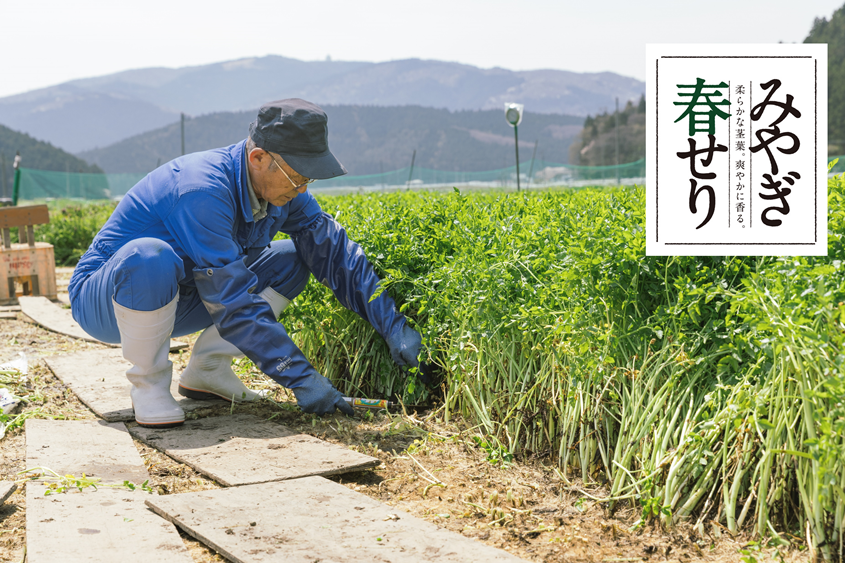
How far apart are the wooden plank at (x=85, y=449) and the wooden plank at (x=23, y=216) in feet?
16.4

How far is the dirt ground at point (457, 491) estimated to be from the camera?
2.03m

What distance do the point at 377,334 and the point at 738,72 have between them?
2.10 metres

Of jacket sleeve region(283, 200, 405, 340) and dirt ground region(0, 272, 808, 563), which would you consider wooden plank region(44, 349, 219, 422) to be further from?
jacket sleeve region(283, 200, 405, 340)

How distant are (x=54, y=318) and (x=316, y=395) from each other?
4309mm

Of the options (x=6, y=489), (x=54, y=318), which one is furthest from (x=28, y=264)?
(x=6, y=489)

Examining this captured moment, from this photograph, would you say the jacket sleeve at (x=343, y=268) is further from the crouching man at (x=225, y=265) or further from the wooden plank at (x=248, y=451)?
the wooden plank at (x=248, y=451)

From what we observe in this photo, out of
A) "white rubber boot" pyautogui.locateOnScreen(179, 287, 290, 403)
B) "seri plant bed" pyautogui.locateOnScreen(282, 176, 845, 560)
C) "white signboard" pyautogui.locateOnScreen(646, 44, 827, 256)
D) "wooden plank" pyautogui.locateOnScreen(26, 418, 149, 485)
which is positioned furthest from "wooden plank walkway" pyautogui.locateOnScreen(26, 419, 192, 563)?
"white signboard" pyautogui.locateOnScreen(646, 44, 827, 256)

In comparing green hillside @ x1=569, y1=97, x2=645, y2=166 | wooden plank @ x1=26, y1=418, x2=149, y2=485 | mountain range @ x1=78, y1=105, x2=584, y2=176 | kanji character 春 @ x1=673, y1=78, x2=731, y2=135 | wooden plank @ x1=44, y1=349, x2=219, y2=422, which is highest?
mountain range @ x1=78, y1=105, x2=584, y2=176

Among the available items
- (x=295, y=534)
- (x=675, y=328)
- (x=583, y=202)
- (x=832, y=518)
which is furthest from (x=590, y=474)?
(x=583, y=202)

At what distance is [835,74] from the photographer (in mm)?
46188

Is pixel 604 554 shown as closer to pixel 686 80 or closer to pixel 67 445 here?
pixel 686 80

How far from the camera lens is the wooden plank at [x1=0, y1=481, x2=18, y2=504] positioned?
233cm

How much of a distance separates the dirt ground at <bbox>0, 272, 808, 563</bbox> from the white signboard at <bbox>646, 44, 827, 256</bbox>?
0.86 meters

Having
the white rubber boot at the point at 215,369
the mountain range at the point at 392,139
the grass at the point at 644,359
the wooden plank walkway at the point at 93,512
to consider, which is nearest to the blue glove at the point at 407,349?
the grass at the point at 644,359
